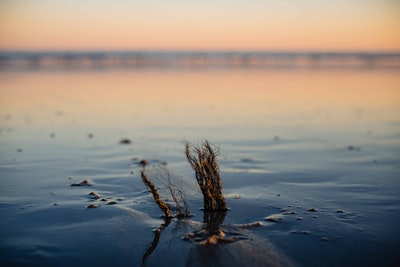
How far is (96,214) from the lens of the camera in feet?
16.1

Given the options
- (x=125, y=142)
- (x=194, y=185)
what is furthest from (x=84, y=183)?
(x=125, y=142)

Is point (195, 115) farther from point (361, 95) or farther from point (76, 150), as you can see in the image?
point (361, 95)

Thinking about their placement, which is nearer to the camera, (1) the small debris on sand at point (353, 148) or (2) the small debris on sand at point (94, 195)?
(2) the small debris on sand at point (94, 195)

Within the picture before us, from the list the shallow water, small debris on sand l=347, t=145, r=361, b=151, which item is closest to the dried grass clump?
the shallow water

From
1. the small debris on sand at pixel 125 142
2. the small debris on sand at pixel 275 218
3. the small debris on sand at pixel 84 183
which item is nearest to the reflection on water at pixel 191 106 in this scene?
the small debris on sand at pixel 125 142

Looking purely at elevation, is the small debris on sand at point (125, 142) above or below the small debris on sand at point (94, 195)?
above

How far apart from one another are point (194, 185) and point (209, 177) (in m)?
1.29

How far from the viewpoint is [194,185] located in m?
6.14

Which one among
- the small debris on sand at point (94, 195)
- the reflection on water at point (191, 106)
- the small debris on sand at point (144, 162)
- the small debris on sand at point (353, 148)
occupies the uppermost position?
the reflection on water at point (191, 106)

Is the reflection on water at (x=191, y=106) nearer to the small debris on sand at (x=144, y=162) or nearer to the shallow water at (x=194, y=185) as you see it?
the shallow water at (x=194, y=185)

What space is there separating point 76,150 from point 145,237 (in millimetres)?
4659

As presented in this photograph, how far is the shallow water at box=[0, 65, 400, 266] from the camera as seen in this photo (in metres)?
4.00

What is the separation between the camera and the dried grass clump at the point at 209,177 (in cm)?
488

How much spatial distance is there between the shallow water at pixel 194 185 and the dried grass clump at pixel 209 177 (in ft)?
0.56
